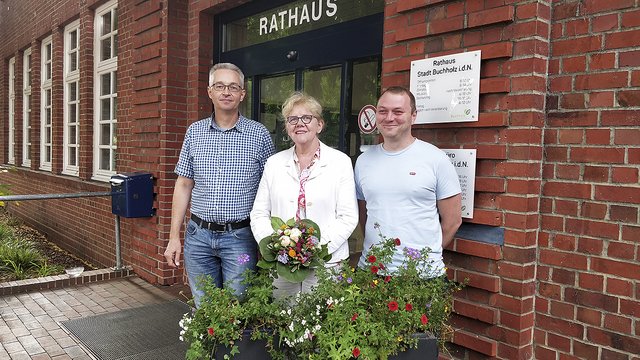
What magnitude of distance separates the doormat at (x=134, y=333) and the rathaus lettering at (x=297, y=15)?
2739 millimetres

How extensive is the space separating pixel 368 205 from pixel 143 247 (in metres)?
3.91

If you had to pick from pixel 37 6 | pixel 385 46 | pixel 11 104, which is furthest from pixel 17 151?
pixel 385 46

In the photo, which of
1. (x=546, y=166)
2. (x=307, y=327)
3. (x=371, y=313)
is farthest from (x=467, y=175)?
(x=307, y=327)

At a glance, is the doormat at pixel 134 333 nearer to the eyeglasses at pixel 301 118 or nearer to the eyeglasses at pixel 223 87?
the eyeglasses at pixel 223 87

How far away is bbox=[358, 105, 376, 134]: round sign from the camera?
3643 mm

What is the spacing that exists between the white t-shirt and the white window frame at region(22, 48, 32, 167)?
10651mm

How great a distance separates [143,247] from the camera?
573cm

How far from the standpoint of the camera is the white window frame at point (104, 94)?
6969 mm

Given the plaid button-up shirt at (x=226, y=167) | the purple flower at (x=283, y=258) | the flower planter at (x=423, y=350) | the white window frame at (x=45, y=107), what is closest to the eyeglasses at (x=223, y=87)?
the plaid button-up shirt at (x=226, y=167)

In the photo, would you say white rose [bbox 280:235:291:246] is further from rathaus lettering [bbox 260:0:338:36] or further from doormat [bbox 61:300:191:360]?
rathaus lettering [bbox 260:0:338:36]

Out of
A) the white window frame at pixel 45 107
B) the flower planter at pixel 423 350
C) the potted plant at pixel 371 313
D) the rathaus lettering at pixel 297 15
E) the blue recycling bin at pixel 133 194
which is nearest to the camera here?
the potted plant at pixel 371 313

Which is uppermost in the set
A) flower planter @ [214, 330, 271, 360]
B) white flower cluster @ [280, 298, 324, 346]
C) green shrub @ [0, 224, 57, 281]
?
white flower cluster @ [280, 298, 324, 346]

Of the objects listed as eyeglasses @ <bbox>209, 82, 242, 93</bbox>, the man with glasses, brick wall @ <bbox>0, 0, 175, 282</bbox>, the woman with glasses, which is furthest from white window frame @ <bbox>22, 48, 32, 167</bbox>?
the woman with glasses

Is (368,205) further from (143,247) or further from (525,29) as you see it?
(143,247)
